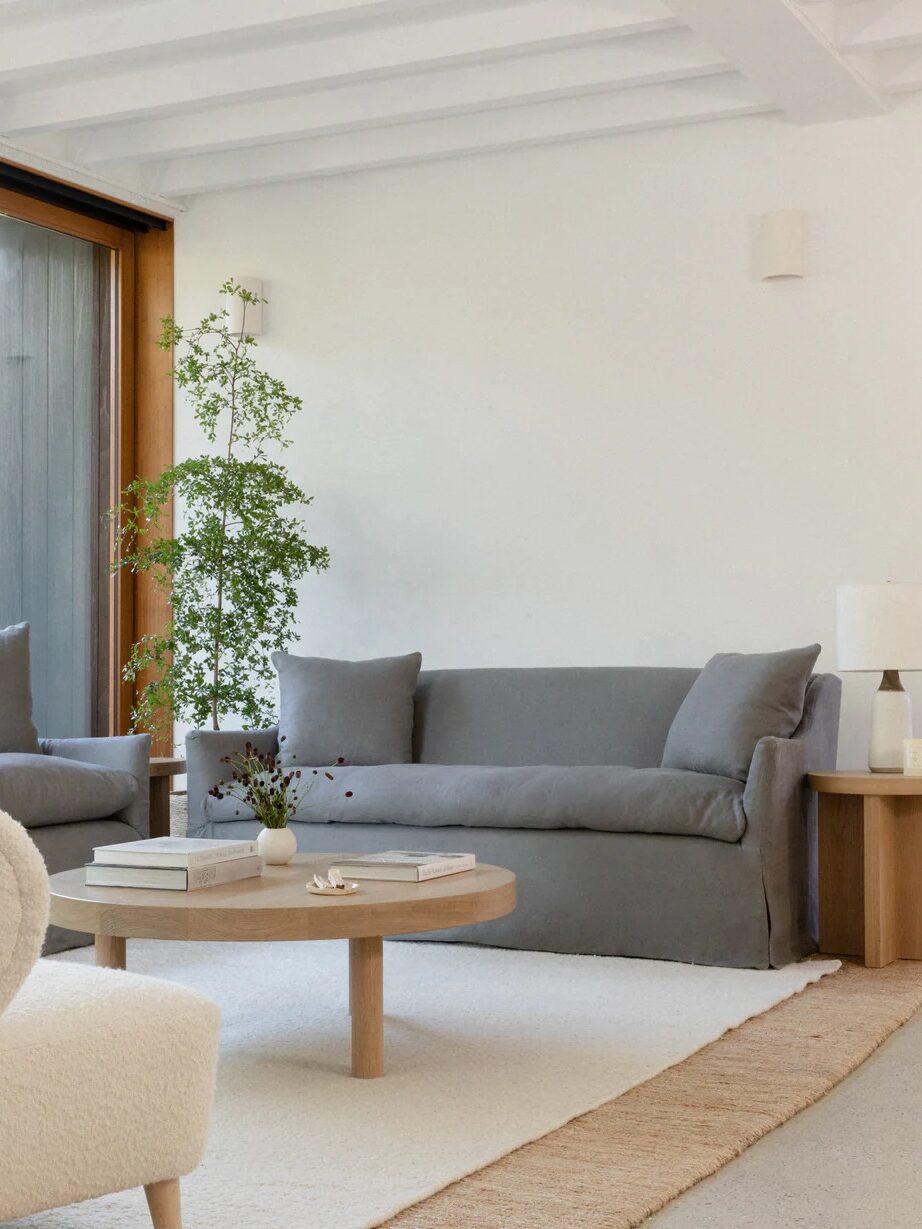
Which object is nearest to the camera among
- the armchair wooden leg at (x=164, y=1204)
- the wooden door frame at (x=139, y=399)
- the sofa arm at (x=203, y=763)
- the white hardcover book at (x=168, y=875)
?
the armchair wooden leg at (x=164, y=1204)

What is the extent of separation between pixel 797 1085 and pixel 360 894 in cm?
96

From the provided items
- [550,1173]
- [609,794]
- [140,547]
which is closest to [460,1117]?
[550,1173]

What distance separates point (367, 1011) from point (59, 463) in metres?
3.92

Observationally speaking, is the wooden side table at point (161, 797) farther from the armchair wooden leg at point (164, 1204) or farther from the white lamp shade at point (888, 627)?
the armchair wooden leg at point (164, 1204)

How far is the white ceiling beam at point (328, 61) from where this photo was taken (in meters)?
4.86

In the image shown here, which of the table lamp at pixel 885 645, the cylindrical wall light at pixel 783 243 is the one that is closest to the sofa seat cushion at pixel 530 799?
the table lamp at pixel 885 645

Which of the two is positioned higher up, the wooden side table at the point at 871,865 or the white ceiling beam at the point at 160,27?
the white ceiling beam at the point at 160,27

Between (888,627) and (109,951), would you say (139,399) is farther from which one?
(109,951)

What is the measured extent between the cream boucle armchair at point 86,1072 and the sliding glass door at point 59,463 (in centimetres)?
431

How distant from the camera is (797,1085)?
2982 mm

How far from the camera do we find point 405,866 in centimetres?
334

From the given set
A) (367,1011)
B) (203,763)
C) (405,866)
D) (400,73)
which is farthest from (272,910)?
(400,73)

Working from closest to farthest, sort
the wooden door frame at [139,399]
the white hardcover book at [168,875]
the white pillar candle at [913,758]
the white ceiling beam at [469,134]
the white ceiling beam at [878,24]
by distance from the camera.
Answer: the white hardcover book at [168,875] < the white pillar candle at [913,758] < the white ceiling beam at [878,24] < the white ceiling beam at [469,134] < the wooden door frame at [139,399]

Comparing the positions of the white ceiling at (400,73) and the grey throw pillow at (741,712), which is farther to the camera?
the white ceiling at (400,73)
